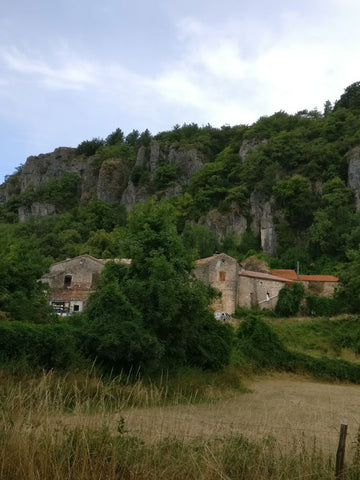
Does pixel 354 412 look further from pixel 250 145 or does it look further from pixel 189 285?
pixel 250 145

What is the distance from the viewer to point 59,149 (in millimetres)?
108938

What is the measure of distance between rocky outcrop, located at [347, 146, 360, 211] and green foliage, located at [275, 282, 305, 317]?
21424 mm

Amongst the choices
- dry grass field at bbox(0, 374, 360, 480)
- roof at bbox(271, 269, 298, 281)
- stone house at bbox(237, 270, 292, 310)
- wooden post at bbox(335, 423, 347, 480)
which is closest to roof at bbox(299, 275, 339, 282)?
roof at bbox(271, 269, 298, 281)

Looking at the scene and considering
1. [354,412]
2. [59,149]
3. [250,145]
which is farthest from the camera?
[59,149]

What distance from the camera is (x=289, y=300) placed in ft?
130

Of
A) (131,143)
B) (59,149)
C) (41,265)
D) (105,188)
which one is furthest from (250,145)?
(41,265)

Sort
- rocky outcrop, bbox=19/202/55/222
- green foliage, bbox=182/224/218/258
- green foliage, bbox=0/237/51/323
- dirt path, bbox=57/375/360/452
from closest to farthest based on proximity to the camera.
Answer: dirt path, bbox=57/375/360/452
green foliage, bbox=0/237/51/323
green foliage, bbox=182/224/218/258
rocky outcrop, bbox=19/202/55/222

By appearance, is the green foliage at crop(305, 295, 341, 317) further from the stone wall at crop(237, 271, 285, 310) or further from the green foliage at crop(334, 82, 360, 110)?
the green foliage at crop(334, 82, 360, 110)

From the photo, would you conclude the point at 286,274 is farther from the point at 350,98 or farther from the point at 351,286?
the point at 350,98

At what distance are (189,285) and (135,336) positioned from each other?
11.8 feet

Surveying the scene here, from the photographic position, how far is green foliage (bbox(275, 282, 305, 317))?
3950 cm

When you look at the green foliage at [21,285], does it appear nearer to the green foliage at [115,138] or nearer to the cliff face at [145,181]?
the cliff face at [145,181]

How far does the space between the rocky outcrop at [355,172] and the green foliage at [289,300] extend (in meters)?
21.4

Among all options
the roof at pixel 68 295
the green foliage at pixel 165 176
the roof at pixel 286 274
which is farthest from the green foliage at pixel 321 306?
the green foliage at pixel 165 176
